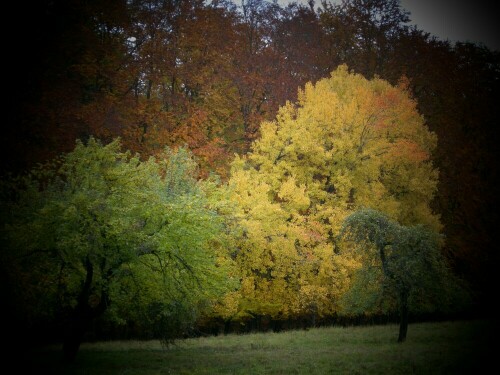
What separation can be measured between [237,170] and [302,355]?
39.1 feet

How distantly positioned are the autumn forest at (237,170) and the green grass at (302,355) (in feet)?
3.57

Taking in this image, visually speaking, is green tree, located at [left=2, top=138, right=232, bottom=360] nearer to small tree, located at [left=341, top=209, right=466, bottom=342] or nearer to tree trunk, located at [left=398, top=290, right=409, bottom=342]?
small tree, located at [left=341, top=209, right=466, bottom=342]

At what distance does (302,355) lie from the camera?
49.7 ft

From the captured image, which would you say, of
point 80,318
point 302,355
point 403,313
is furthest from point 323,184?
point 80,318

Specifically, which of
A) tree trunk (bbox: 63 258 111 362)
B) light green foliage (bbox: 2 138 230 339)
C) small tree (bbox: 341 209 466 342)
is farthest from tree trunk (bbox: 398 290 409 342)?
tree trunk (bbox: 63 258 111 362)

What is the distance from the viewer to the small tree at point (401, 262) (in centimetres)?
1692

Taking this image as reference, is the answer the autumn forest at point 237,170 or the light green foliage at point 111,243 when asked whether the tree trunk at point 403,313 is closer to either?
the autumn forest at point 237,170

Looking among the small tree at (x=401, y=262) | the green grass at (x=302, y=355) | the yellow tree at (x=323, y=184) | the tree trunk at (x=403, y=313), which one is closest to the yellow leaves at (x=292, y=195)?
the yellow tree at (x=323, y=184)

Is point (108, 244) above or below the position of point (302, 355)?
above

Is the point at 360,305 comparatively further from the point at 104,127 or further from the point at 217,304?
the point at 104,127

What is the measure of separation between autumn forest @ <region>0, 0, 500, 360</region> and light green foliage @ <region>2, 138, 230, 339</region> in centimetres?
7

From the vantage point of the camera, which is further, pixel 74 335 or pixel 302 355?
pixel 302 355

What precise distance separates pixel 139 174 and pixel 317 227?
→ 460 inches

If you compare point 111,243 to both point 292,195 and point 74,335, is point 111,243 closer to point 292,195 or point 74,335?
point 74,335
